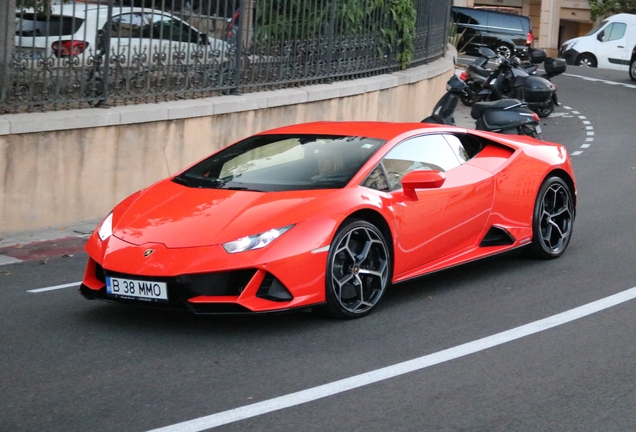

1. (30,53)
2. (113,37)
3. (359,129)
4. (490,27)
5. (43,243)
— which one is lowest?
(43,243)

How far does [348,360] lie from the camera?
611 cm

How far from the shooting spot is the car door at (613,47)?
40562mm

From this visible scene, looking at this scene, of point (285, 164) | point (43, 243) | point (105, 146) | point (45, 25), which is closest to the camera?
point (285, 164)

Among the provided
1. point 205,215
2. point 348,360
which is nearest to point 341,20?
point 205,215

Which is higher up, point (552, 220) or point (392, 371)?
point (552, 220)

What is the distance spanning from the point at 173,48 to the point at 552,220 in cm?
510

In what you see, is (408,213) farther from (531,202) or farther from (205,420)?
(205,420)

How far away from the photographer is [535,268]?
28.6ft

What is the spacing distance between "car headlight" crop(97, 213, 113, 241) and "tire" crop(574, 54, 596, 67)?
36631 mm

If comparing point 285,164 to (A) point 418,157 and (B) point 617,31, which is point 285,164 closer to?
(A) point 418,157

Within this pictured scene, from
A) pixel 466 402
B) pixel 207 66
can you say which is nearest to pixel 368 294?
pixel 466 402

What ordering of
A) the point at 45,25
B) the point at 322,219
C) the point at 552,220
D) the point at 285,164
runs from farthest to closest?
the point at 45,25
the point at 552,220
the point at 285,164
the point at 322,219

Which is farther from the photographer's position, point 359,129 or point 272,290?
point 359,129

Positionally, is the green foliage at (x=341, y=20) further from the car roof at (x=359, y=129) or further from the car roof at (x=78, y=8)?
the car roof at (x=359, y=129)
